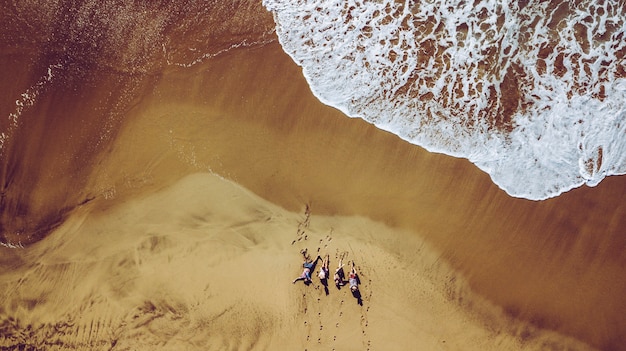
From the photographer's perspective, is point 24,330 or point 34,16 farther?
point 24,330

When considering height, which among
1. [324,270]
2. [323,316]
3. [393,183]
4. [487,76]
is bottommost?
[323,316]

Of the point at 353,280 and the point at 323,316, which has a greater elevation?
the point at 353,280

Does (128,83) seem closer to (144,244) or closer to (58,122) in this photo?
(58,122)

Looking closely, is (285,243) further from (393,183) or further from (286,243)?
(393,183)

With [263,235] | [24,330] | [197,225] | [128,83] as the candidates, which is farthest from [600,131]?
[24,330]

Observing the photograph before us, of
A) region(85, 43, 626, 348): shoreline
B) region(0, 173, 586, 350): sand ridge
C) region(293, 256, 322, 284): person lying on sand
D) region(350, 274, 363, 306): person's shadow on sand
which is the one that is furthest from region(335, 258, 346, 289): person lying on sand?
region(85, 43, 626, 348): shoreline

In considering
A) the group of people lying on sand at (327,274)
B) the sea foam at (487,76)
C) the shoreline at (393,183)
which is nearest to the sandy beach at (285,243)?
the shoreline at (393,183)

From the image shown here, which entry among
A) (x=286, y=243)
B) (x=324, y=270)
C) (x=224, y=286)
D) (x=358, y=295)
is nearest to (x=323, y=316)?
(x=358, y=295)
